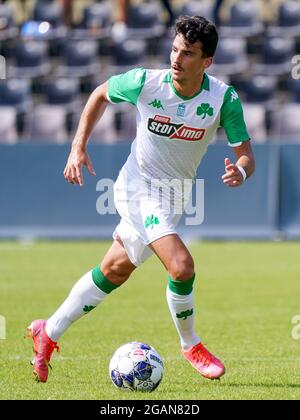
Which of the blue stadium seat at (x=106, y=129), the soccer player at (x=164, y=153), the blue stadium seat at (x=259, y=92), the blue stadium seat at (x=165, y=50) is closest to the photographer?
the soccer player at (x=164, y=153)

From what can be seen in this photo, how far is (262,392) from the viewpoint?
22.2 ft

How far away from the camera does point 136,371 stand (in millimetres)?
6840

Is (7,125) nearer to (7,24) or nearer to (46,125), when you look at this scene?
(46,125)

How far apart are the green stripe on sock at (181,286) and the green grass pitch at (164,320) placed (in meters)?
0.58

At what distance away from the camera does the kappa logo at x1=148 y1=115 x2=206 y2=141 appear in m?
7.27

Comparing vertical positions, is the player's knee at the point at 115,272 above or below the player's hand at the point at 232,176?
below

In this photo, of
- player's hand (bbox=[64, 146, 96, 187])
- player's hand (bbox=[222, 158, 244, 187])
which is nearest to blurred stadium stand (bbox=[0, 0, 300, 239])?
player's hand (bbox=[64, 146, 96, 187])

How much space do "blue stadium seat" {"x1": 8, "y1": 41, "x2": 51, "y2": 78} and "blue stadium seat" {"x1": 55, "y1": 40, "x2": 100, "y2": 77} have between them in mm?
456

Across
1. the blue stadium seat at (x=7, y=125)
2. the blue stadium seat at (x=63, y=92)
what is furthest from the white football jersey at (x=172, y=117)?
the blue stadium seat at (x=63, y=92)

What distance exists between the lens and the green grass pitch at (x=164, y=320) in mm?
7055

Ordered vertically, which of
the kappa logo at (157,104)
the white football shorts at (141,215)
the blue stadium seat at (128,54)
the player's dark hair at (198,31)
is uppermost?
the player's dark hair at (198,31)

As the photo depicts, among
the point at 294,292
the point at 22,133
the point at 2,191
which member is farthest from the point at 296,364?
the point at 22,133

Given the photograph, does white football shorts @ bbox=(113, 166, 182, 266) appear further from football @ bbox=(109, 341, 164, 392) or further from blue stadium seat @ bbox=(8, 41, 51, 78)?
blue stadium seat @ bbox=(8, 41, 51, 78)

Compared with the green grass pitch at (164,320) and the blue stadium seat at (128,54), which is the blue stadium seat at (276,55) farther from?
the green grass pitch at (164,320)
